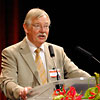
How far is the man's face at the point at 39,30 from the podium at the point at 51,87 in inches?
47.4

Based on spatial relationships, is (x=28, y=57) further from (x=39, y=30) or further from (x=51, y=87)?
(x=51, y=87)

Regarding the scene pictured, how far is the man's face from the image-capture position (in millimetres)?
2545

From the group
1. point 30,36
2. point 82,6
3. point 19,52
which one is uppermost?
point 82,6

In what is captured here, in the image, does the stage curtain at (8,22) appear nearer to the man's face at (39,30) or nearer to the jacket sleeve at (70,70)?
the man's face at (39,30)

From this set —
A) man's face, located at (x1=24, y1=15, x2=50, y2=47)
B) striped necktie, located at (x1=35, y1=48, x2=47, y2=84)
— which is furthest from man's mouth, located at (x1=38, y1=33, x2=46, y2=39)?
striped necktie, located at (x1=35, y1=48, x2=47, y2=84)

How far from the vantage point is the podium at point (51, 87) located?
4.22 ft

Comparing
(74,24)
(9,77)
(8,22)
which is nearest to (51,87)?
(9,77)

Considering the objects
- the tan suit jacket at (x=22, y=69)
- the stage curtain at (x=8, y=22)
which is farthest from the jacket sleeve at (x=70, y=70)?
the stage curtain at (x=8, y=22)

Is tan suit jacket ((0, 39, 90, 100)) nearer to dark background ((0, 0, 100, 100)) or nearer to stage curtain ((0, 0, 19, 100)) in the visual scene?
stage curtain ((0, 0, 19, 100))

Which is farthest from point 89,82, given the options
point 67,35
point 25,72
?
point 67,35

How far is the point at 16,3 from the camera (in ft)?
12.8

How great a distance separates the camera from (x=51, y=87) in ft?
4.45

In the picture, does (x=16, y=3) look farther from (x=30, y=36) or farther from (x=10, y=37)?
(x=30, y=36)

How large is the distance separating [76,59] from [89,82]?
121 inches
